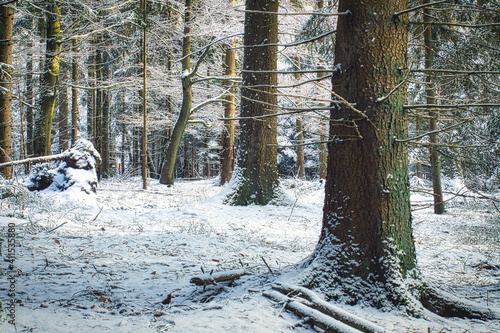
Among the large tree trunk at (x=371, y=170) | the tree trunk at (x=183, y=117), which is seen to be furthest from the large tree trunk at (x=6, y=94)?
the large tree trunk at (x=371, y=170)

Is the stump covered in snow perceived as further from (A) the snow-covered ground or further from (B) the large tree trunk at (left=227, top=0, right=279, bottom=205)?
(B) the large tree trunk at (left=227, top=0, right=279, bottom=205)

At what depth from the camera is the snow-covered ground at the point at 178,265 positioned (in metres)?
2.13

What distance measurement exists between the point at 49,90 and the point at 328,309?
37.3 feet

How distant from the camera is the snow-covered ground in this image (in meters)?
2.13

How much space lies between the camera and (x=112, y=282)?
2.84 meters

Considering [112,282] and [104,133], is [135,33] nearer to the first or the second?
[104,133]

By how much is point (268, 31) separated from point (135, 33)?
37.3ft

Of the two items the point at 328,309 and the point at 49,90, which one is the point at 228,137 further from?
the point at 328,309

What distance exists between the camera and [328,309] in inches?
84.4

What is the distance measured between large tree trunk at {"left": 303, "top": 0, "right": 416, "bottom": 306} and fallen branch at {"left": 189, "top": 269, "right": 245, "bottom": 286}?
71cm

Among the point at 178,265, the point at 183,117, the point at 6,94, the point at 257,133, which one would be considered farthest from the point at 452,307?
the point at 183,117

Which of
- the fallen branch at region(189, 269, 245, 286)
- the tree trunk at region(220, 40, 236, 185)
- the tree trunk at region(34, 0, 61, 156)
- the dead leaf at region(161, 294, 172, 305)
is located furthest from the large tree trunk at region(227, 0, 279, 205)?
the tree trunk at region(34, 0, 61, 156)

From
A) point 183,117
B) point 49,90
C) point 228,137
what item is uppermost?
point 49,90

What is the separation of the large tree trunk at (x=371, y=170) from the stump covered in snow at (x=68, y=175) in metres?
6.64
